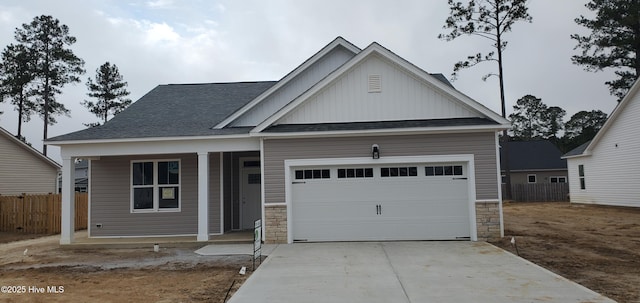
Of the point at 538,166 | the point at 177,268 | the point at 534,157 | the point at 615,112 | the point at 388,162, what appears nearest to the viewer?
the point at 177,268

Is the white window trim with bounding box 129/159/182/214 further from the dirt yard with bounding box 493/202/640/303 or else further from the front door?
the dirt yard with bounding box 493/202/640/303

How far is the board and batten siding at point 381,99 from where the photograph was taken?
12484 mm

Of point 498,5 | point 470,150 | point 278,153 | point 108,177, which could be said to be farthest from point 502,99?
point 108,177

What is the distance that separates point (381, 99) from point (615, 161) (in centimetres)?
1706

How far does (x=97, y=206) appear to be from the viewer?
14.4m

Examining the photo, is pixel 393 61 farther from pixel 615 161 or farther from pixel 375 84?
pixel 615 161

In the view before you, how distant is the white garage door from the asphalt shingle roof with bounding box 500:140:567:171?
91.6 feet

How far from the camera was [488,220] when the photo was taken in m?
11.9

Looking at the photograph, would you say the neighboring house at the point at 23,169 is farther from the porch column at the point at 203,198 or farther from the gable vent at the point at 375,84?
the gable vent at the point at 375,84

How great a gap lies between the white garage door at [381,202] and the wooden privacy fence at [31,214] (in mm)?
11514

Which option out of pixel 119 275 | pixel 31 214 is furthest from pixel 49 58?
pixel 119 275

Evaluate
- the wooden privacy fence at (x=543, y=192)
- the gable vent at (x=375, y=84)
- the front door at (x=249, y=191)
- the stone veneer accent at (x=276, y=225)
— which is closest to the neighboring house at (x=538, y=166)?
the wooden privacy fence at (x=543, y=192)

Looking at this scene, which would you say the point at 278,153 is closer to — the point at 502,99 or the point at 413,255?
the point at 413,255

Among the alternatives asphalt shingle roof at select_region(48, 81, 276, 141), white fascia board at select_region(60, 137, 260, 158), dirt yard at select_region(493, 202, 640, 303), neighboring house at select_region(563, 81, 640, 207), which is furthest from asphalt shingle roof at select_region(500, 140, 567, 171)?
white fascia board at select_region(60, 137, 260, 158)
